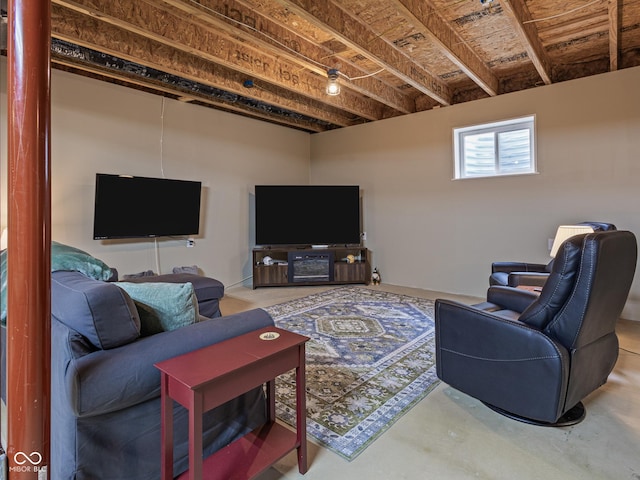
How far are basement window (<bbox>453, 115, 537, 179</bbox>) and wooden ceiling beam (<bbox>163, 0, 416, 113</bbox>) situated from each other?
1.66 m

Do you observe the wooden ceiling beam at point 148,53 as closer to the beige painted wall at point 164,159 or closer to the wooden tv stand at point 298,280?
the beige painted wall at point 164,159

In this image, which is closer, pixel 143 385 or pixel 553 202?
pixel 143 385

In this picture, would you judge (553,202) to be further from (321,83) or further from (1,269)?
(1,269)

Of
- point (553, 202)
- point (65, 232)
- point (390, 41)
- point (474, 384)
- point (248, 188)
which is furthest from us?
point (248, 188)

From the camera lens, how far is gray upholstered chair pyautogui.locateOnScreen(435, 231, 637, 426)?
167 cm

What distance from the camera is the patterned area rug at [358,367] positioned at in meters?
1.92

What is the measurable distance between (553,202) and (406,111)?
2.37 metres

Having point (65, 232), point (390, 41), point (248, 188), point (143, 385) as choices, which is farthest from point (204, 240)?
point (143, 385)

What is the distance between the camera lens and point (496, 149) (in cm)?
468

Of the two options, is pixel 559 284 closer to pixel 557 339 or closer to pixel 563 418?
pixel 557 339

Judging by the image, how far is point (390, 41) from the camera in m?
3.49

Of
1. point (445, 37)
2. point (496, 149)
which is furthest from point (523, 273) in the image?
point (445, 37)

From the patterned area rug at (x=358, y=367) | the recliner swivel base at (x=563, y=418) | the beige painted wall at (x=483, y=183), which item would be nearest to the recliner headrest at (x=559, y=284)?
the recliner swivel base at (x=563, y=418)

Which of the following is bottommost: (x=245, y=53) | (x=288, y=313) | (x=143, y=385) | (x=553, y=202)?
(x=288, y=313)
